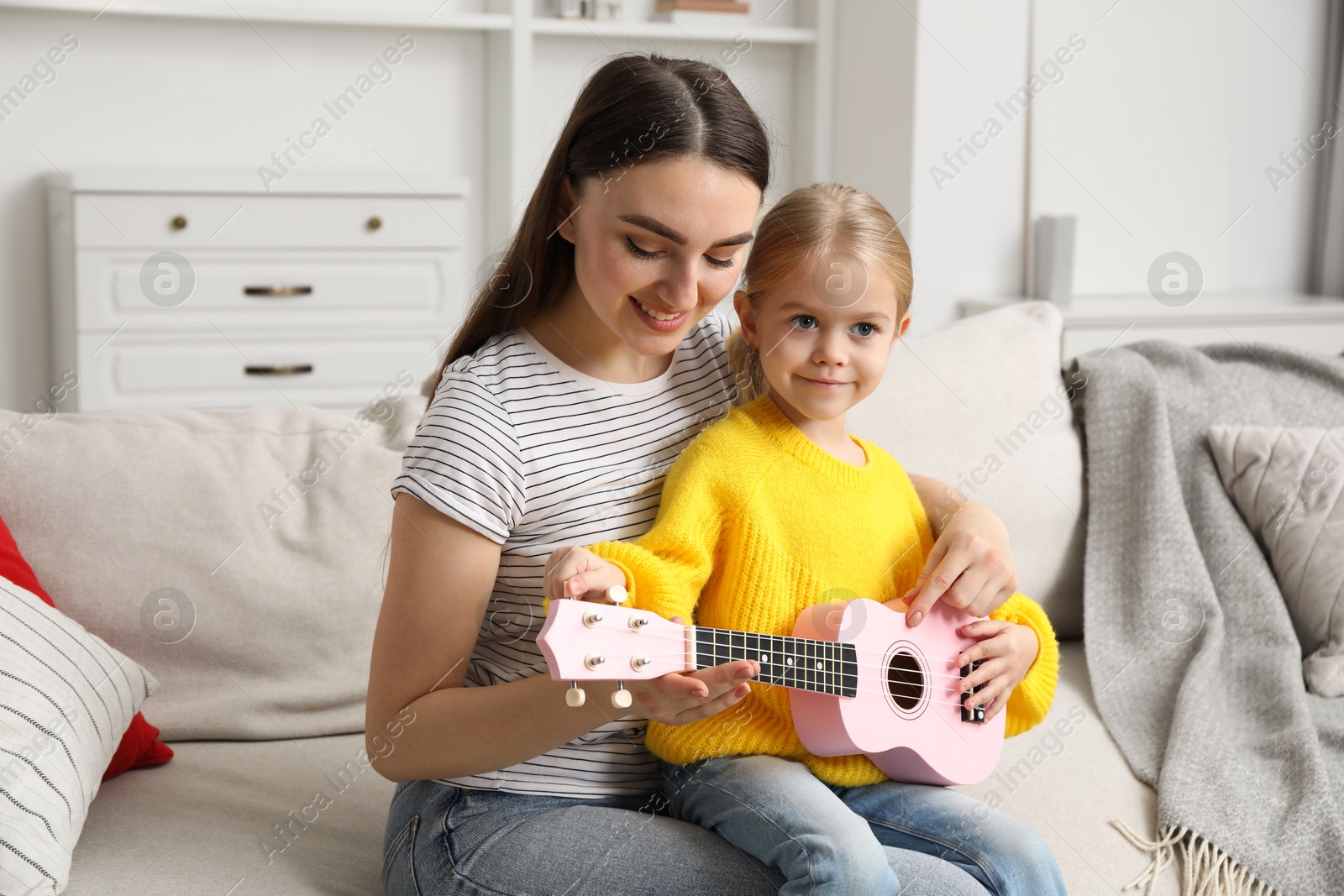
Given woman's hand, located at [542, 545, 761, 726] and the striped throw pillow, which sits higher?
woman's hand, located at [542, 545, 761, 726]

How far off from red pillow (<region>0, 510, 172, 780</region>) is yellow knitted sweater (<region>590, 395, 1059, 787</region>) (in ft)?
2.02

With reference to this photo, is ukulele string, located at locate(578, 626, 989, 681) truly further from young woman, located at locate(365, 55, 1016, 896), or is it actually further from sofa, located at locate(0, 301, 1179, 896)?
sofa, located at locate(0, 301, 1179, 896)

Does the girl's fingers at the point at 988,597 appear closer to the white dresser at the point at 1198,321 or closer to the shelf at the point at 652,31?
the white dresser at the point at 1198,321

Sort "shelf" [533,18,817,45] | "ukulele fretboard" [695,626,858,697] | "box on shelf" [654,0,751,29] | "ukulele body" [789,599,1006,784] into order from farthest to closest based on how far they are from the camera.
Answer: "box on shelf" [654,0,751,29], "shelf" [533,18,817,45], "ukulele body" [789,599,1006,784], "ukulele fretboard" [695,626,858,697]

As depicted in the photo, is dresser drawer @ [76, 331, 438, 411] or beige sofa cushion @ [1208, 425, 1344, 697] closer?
beige sofa cushion @ [1208, 425, 1344, 697]

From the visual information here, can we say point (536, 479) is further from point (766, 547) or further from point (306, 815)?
point (306, 815)

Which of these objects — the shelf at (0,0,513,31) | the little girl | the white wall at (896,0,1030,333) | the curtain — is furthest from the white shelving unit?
the little girl

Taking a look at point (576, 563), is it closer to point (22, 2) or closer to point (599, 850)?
point (599, 850)

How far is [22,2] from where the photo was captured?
2.86 meters

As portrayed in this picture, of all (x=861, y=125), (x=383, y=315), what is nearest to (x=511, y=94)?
(x=383, y=315)

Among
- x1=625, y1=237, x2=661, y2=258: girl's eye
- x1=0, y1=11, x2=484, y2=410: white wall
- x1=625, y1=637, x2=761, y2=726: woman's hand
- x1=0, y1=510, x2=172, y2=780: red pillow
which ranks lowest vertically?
x1=0, y1=510, x2=172, y2=780: red pillow

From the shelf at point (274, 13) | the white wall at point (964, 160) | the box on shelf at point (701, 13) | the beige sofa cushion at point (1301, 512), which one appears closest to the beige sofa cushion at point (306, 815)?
the beige sofa cushion at point (1301, 512)

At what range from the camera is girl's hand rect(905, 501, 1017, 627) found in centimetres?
110

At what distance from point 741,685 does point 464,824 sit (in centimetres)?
32
